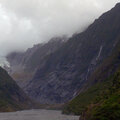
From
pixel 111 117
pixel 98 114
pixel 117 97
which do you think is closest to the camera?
pixel 111 117

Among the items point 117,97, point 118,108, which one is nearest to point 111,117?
point 118,108

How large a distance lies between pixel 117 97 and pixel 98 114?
24911 millimetres

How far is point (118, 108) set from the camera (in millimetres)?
167375

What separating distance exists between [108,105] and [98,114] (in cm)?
780

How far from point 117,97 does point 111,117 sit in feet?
115

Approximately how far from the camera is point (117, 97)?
19438 centimetres

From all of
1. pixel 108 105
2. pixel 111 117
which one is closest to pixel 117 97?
pixel 108 105

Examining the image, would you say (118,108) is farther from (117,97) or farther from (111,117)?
(117,97)

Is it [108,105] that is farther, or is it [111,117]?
[108,105]

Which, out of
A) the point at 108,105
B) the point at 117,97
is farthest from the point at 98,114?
the point at 117,97

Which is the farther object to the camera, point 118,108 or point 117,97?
point 117,97

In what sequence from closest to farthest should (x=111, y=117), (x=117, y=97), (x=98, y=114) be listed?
(x=111, y=117)
(x=98, y=114)
(x=117, y=97)

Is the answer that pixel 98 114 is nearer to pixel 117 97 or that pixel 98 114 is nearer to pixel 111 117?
pixel 111 117

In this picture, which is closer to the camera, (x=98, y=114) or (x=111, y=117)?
(x=111, y=117)
